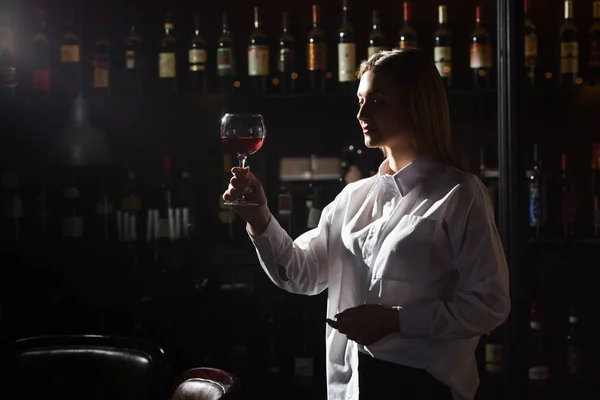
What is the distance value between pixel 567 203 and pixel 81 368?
190 cm

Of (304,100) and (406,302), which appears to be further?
(304,100)

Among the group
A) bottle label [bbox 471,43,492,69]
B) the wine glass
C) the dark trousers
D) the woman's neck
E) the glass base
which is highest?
bottle label [bbox 471,43,492,69]

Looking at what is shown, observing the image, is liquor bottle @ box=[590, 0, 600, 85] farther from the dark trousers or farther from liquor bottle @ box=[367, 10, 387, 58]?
the dark trousers

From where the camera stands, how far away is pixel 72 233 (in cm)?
294

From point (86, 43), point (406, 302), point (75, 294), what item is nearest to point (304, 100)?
point (86, 43)

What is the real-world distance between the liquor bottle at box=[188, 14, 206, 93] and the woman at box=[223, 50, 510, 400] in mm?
1389

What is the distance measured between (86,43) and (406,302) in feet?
6.47

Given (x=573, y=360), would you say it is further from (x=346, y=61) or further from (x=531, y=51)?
(x=346, y=61)

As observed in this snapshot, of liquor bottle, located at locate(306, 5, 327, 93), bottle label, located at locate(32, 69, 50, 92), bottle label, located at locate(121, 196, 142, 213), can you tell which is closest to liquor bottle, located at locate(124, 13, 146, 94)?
bottle label, located at locate(32, 69, 50, 92)

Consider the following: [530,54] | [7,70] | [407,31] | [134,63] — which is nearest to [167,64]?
[134,63]

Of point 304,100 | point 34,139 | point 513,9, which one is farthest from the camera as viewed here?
point 34,139

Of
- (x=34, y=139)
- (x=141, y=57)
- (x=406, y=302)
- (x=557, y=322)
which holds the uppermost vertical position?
(x=141, y=57)

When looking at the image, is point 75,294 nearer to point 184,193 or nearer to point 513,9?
point 184,193

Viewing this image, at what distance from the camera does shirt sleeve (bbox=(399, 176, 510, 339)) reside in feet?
4.88
